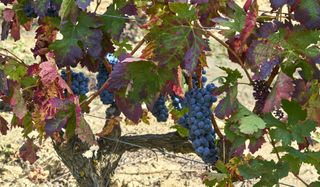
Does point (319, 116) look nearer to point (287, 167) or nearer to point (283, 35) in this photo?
point (287, 167)

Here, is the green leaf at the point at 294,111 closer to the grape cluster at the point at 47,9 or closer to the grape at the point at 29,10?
the grape cluster at the point at 47,9

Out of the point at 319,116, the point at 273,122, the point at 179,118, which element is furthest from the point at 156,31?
the point at 179,118

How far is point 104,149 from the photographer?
326 cm

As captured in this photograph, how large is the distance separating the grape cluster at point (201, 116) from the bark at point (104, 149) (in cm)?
59

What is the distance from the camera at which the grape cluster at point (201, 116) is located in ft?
8.05

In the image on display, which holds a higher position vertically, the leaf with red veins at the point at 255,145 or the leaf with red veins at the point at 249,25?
the leaf with red veins at the point at 249,25

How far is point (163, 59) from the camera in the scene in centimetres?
206

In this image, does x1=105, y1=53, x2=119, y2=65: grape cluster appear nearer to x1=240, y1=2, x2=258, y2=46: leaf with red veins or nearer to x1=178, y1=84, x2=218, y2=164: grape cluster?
x1=178, y1=84, x2=218, y2=164: grape cluster

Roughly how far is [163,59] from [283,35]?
0.36 meters

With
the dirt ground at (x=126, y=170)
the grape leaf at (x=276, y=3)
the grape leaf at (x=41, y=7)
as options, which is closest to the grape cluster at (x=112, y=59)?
the grape leaf at (x=41, y=7)

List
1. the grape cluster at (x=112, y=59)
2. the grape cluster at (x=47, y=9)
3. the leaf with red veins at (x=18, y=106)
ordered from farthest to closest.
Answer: the grape cluster at (x=112, y=59)
the leaf with red veins at (x=18, y=106)
the grape cluster at (x=47, y=9)

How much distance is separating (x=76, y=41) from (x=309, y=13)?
78 centimetres

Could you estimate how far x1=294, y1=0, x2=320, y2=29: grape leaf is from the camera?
1974mm

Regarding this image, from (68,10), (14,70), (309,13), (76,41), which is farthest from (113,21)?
(309,13)
